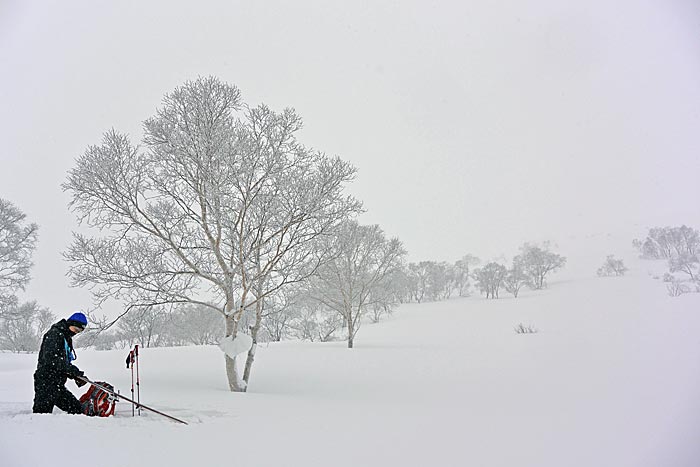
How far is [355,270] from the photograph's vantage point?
79.4 feet

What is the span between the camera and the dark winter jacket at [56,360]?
5863 millimetres

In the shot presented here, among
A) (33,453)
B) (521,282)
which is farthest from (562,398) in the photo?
(521,282)

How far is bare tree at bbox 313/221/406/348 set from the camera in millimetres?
23344

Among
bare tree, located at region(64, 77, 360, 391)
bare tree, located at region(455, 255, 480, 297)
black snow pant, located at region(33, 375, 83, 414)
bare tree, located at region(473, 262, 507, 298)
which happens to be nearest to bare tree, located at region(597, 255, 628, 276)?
bare tree, located at region(473, 262, 507, 298)

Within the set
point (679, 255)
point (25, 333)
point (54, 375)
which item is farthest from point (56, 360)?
point (679, 255)

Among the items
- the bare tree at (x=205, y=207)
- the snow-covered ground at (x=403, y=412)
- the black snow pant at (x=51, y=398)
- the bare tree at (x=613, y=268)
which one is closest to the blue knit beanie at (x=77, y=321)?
the black snow pant at (x=51, y=398)

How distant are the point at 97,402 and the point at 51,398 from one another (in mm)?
621

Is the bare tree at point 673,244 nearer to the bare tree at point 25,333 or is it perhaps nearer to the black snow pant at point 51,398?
the black snow pant at point 51,398

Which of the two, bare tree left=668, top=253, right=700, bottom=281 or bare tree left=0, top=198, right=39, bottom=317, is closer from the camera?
bare tree left=0, top=198, right=39, bottom=317

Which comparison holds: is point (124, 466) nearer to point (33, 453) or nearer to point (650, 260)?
point (33, 453)

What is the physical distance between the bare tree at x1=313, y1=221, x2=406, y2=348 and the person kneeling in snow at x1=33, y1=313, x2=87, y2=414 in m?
16.5

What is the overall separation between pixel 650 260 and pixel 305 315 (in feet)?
183

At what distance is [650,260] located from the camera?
5850 centimetres

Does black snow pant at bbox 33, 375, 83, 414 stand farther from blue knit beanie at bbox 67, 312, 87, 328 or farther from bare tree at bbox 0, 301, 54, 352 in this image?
bare tree at bbox 0, 301, 54, 352
